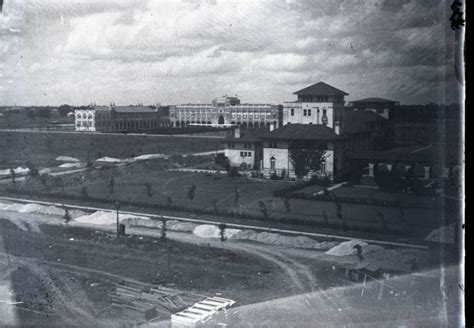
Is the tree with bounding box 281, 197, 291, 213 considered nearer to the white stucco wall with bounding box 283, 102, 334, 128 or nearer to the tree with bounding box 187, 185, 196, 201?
the white stucco wall with bounding box 283, 102, 334, 128

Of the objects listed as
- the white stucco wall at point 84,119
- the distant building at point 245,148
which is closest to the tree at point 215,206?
the distant building at point 245,148

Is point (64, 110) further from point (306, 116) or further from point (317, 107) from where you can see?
point (317, 107)

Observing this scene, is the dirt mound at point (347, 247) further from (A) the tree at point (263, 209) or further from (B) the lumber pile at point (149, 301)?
(B) the lumber pile at point (149, 301)

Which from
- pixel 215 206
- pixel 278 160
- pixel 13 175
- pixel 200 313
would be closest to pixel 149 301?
pixel 200 313

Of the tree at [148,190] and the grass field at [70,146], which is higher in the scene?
the grass field at [70,146]

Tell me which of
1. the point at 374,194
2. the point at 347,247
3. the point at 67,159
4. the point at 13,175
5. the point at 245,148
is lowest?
the point at 347,247
